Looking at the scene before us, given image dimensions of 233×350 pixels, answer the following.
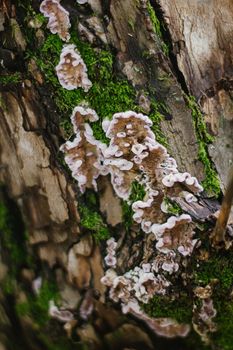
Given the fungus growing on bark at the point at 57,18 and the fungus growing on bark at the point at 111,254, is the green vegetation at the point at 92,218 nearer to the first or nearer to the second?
the fungus growing on bark at the point at 111,254

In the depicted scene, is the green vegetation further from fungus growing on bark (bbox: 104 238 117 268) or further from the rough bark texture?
the rough bark texture

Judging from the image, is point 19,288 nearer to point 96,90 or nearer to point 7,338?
point 7,338

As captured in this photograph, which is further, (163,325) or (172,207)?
(163,325)

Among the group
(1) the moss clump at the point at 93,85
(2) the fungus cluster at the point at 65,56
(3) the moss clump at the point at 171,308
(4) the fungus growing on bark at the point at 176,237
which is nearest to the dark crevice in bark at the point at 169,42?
(1) the moss clump at the point at 93,85

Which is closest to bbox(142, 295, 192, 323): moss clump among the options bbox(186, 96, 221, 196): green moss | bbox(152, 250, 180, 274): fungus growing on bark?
bbox(152, 250, 180, 274): fungus growing on bark

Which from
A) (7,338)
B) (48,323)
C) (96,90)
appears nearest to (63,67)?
(96,90)

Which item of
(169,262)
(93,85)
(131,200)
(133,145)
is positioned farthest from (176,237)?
(93,85)

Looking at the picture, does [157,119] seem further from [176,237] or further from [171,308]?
[171,308]

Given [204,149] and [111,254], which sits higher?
[204,149]
